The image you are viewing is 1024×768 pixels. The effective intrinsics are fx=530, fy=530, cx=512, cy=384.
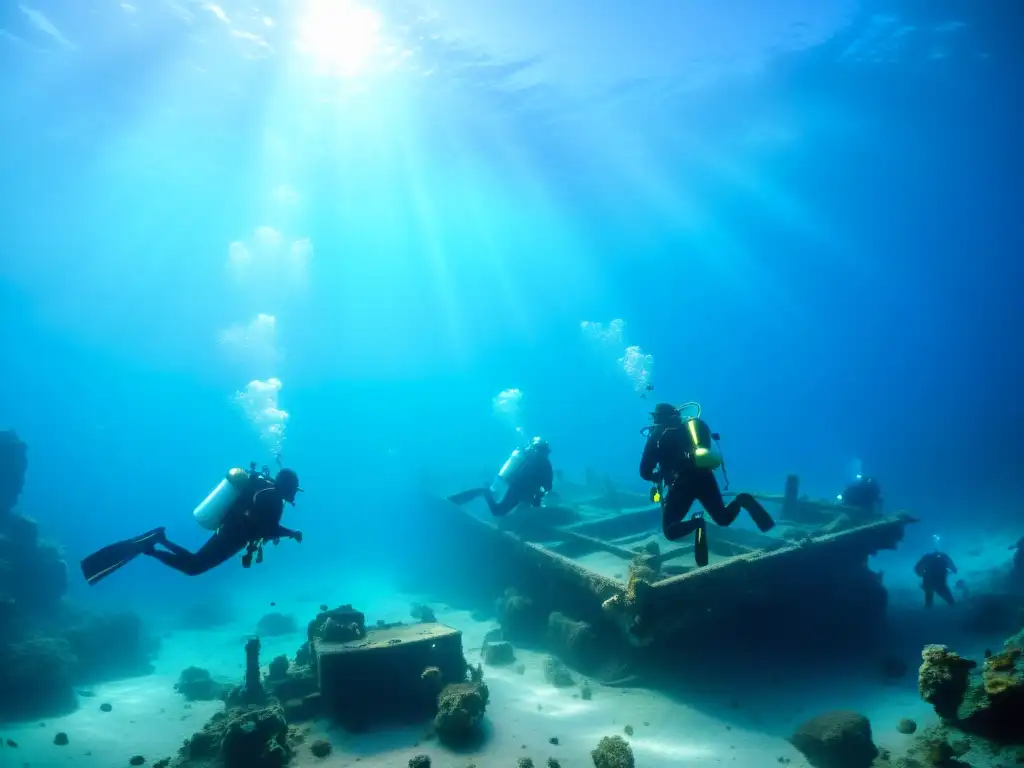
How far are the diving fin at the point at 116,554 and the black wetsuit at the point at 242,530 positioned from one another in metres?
0.14

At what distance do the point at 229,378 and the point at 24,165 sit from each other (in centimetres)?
12641

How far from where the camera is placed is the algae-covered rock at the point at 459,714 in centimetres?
740

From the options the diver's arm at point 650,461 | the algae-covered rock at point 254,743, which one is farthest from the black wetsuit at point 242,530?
the diver's arm at point 650,461

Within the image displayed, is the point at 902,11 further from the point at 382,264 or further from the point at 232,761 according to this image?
the point at 382,264

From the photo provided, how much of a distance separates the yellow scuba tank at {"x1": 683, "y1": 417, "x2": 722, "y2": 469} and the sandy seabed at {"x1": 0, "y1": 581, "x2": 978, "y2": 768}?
4.20 metres

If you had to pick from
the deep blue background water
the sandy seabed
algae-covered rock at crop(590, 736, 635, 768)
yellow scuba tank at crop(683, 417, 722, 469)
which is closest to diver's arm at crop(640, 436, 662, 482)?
yellow scuba tank at crop(683, 417, 722, 469)

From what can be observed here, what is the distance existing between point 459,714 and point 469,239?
214ft

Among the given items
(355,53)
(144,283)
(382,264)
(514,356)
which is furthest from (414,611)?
(514,356)

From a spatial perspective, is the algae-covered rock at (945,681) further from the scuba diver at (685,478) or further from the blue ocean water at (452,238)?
the blue ocean water at (452,238)

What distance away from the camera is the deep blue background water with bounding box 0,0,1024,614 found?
1180 inches

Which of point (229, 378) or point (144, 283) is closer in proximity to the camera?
point (144, 283)

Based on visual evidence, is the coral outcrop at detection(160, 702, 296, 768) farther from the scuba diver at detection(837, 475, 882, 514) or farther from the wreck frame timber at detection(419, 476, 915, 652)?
the scuba diver at detection(837, 475, 882, 514)

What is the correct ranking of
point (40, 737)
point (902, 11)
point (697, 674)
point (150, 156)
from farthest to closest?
1. point (150, 156)
2. point (902, 11)
3. point (40, 737)
4. point (697, 674)

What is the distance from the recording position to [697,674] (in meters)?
9.60
